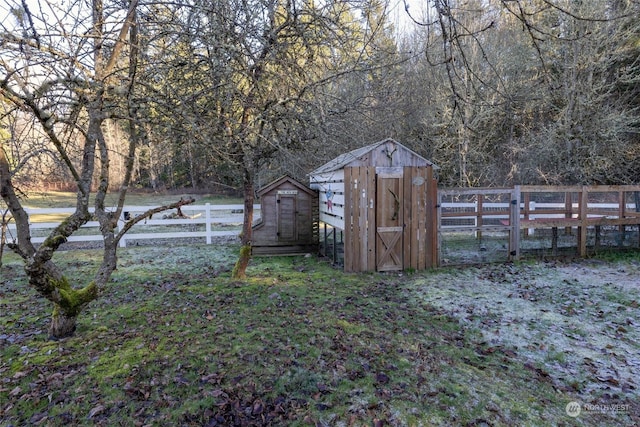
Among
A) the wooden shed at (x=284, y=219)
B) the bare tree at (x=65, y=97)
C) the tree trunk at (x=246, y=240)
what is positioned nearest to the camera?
the bare tree at (x=65, y=97)

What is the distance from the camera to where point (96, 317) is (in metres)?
4.36

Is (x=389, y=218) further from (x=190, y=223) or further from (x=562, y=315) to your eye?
(x=190, y=223)

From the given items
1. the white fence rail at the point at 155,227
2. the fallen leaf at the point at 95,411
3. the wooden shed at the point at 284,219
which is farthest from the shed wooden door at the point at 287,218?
the fallen leaf at the point at 95,411

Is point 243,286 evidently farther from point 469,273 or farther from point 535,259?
point 535,259

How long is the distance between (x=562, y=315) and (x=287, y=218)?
5789 mm

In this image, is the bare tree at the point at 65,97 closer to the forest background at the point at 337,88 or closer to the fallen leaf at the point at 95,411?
the forest background at the point at 337,88

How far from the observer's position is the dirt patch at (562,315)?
3.35 meters

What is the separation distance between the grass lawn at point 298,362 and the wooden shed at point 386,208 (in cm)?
145

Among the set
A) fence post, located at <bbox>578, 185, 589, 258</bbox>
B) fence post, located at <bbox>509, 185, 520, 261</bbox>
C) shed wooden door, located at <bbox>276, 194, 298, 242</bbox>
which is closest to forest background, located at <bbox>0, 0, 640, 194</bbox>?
shed wooden door, located at <bbox>276, 194, 298, 242</bbox>

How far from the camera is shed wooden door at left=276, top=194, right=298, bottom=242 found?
8812 millimetres

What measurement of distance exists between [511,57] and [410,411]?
525 inches

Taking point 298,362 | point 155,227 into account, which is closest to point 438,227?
point 298,362

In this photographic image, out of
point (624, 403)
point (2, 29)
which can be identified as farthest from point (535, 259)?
point (2, 29)

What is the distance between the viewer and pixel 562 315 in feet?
15.8
